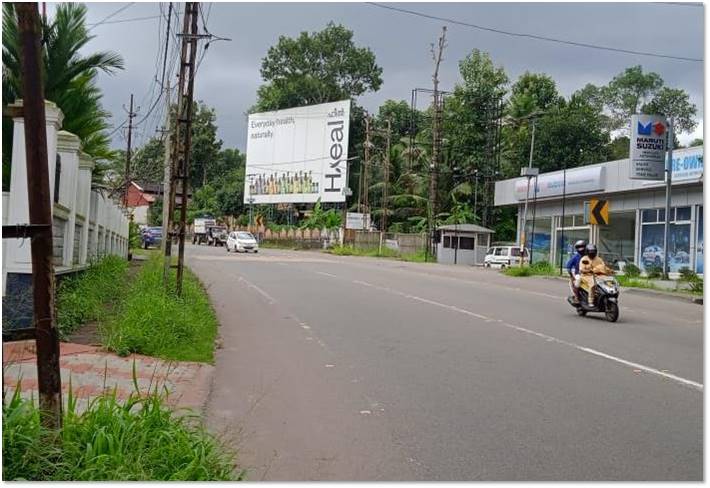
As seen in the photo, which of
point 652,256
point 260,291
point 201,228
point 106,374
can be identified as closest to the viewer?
point 106,374

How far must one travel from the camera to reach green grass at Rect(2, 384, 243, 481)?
13.8 ft

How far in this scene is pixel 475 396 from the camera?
23.8ft

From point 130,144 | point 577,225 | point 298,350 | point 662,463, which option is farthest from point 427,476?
point 130,144

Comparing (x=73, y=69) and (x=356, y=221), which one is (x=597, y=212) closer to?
(x=73, y=69)

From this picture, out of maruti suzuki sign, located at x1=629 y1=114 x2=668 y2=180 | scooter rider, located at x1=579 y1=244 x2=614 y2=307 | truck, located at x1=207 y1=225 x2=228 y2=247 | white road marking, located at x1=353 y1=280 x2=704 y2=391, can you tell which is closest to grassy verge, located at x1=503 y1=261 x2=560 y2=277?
maruti suzuki sign, located at x1=629 y1=114 x2=668 y2=180

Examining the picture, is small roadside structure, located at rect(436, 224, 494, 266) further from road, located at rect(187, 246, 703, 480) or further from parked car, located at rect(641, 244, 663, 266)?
road, located at rect(187, 246, 703, 480)

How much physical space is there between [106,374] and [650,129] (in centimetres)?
2314

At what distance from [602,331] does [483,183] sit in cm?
4045

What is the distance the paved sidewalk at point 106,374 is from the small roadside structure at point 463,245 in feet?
123

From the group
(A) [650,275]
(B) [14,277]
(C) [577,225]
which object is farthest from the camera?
(C) [577,225]

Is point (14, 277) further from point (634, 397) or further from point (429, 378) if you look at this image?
point (634, 397)

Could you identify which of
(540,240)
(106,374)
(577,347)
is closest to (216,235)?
(540,240)

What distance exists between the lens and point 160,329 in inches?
375

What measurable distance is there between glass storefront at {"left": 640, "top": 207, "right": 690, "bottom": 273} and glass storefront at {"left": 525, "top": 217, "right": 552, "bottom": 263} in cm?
754
